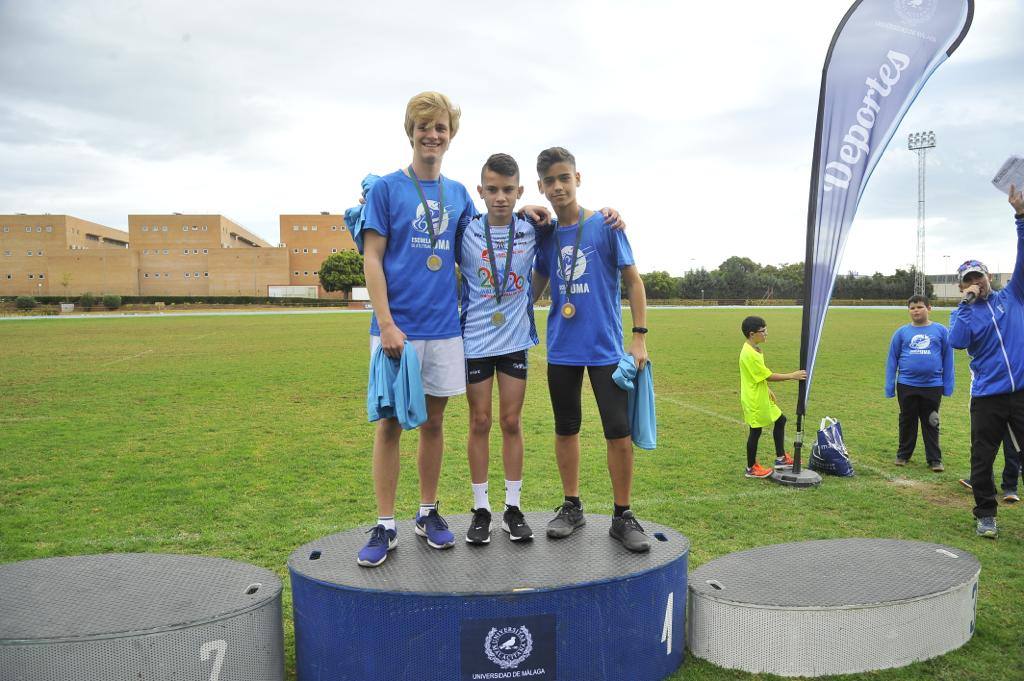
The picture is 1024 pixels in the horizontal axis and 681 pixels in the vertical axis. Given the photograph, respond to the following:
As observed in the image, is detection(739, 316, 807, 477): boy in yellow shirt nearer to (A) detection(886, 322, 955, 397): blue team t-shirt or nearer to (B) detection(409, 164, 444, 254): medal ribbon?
(A) detection(886, 322, 955, 397): blue team t-shirt

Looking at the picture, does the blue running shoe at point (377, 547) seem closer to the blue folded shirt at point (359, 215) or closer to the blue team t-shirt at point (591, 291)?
the blue team t-shirt at point (591, 291)

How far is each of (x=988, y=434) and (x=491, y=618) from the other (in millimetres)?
4383

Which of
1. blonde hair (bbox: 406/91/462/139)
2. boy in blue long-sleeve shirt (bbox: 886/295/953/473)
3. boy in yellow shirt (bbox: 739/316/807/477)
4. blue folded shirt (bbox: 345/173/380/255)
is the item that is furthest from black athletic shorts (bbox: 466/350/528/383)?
boy in blue long-sleeve shirt (bbox: 886/295/953/473)

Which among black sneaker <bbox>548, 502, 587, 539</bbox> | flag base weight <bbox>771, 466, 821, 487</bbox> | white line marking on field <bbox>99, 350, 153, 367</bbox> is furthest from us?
white line marking on field <bbox>99, 350, 153, 367</bbox>

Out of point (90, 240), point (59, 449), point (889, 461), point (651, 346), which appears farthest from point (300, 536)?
point (90, 240)

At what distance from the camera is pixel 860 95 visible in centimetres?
634

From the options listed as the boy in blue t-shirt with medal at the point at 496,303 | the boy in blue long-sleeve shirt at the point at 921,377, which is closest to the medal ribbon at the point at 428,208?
the boy in blue t-shirt with medal at the point at 496,303

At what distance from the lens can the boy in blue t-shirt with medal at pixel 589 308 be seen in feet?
13.2

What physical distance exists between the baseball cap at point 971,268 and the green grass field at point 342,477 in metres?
1.97

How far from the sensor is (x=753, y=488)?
7.07m

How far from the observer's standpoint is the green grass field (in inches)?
215

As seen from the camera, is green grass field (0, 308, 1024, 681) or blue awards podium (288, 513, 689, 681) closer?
blue awards podium (288, 513, 689, 681)

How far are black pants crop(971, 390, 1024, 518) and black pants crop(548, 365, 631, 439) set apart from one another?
10.6 ft

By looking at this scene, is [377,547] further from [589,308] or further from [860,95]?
[860,95]
